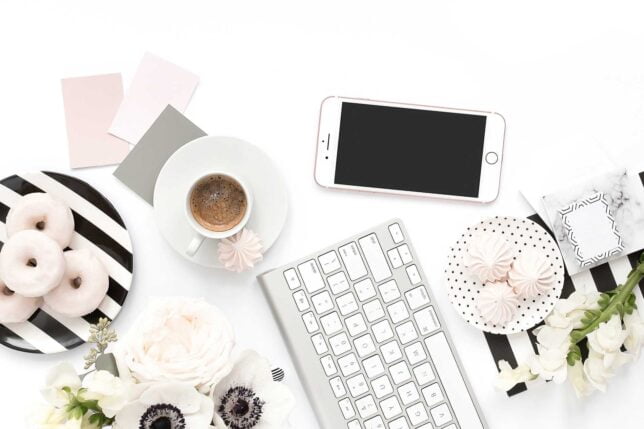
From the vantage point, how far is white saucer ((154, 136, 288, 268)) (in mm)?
837

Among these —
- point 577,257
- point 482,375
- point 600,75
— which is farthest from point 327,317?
point 600,75

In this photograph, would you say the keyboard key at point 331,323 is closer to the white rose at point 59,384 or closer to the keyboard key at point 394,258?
the keyboard key at point 394,258

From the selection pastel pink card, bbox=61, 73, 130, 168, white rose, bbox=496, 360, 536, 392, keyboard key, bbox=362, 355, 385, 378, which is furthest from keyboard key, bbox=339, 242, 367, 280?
pastel pink card, bbox=61, 73, 130, 168

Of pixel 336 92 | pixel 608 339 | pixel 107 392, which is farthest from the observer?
pixel 336 92

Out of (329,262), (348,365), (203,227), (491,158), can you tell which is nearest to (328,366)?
(348,365)

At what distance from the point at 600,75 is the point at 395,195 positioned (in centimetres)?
30

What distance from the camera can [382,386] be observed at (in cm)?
84

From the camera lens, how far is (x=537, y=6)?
0.88 m

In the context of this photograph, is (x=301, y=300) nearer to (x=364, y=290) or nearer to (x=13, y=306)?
(x=364, y=290)

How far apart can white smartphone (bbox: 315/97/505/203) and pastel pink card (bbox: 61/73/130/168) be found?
264mm

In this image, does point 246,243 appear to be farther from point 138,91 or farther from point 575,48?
point 575,48

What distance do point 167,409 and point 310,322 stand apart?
30cm

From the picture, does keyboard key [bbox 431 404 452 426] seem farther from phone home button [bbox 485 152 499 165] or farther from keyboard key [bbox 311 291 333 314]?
phone home button [bbox 485 152 499 165]

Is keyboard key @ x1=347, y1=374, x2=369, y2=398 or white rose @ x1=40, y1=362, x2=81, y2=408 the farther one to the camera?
keyboard key @ x1=347, y1=374, x2=369, y2=398
